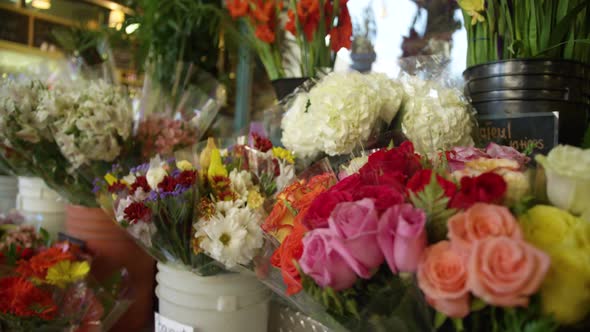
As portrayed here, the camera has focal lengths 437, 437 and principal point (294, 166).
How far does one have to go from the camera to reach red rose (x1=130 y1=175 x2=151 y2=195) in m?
0.79

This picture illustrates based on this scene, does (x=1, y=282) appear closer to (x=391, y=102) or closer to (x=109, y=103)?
(x=109, y=103)

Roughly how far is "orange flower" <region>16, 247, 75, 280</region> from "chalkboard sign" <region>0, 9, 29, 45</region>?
320 centimetres

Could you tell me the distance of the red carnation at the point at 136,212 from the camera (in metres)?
0.75

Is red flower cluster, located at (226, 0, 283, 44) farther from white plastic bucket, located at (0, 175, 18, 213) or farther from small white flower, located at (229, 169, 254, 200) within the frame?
white plastic bucket, located at (0, 175, 18, 213)

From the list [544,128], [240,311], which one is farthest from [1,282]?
[544,128]

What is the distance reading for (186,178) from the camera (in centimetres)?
75

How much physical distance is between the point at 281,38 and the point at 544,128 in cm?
80

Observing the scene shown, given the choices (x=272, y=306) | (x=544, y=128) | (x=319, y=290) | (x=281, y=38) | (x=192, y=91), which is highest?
(x=281, y=38)

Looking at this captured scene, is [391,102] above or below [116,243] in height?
above

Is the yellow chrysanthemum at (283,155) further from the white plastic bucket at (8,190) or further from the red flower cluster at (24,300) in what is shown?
the white plastic bucket at (8,190)

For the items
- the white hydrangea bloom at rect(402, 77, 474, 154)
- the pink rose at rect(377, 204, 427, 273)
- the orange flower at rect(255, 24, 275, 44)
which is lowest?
the pink rose at rect(377, 204, 427, 273)

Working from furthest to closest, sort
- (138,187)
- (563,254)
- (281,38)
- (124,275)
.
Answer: (281,38) < (124,275) < (138,187) < (563,254)

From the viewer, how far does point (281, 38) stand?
4.42 ft

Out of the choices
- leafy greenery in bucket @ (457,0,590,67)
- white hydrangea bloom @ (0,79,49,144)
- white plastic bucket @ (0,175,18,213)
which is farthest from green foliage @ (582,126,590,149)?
white plastic bucket @ (0,175,18,213)
